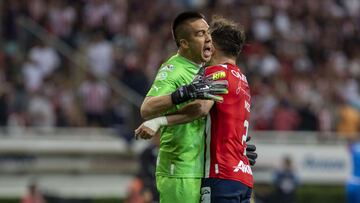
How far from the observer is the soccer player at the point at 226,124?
8.36 metres

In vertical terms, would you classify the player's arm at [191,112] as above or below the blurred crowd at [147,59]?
below

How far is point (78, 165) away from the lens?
1998 centimetres

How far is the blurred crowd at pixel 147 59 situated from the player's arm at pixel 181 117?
35.9 feet

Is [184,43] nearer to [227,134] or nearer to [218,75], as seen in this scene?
[218,75]

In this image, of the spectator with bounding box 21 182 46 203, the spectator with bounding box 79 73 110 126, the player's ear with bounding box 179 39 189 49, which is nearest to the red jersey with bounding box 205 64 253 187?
the player's ear with bounding box 179 39 189 49

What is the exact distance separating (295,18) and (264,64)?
8.89ft

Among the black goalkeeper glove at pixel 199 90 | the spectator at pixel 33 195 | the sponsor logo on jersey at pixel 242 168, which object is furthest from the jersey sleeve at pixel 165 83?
the spectator at pixel 33 195

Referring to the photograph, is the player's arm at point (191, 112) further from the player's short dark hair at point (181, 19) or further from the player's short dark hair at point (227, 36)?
the player's short dark hair at point (181, 19)

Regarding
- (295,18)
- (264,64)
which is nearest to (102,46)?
(264,64)

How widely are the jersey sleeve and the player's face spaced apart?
0.22 m

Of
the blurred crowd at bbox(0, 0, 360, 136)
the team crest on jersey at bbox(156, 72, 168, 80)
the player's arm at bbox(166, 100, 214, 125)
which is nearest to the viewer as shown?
the player's arm at bbox(166, 100, 214, 125)

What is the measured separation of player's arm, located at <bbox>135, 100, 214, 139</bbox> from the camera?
8148 mm

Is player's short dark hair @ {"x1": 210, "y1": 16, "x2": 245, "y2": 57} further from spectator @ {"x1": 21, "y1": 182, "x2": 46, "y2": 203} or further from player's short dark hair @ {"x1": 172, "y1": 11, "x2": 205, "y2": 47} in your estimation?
spectator @ {"x1": 21, "y1": 182, "x2": 46, "y2": 203}

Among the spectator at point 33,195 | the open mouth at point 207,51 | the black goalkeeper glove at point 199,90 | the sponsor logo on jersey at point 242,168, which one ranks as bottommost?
the sponsor logo on jersey at point 242,168
